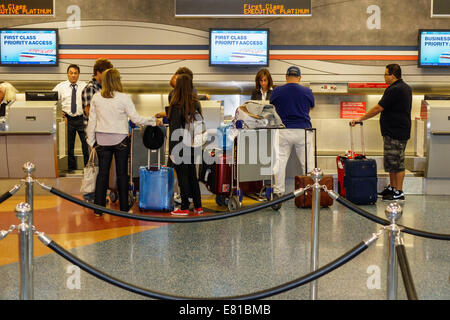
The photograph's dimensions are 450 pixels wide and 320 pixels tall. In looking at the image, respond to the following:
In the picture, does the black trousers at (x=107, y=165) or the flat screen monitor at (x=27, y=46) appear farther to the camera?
the flat screen monitor at (x=27, y=46)

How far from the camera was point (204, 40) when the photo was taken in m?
10.7

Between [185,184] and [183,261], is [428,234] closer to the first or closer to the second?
[183,261]

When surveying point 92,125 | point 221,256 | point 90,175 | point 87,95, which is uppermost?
point 87,95

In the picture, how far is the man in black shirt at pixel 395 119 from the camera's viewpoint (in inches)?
311

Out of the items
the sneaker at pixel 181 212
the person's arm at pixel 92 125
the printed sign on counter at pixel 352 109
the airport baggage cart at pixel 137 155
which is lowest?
the sneaker at pixel 181 212

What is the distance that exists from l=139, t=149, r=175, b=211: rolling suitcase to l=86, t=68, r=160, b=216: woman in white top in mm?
358

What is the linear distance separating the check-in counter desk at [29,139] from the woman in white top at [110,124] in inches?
75.7

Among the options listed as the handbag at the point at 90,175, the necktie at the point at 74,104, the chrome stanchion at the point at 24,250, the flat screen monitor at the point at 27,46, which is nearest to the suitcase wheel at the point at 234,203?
the handbag at the point at 90,175

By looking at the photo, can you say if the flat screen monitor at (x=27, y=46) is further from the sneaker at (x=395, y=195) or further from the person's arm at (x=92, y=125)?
A: the sneaker at (x=395, y=195)

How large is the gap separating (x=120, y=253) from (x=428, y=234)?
275 cm

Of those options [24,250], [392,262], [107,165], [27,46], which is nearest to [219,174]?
[107,165]

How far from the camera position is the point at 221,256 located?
5137 mm

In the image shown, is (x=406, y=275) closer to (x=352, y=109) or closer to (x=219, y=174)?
(x=219, y=174)

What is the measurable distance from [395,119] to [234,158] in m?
2.18
